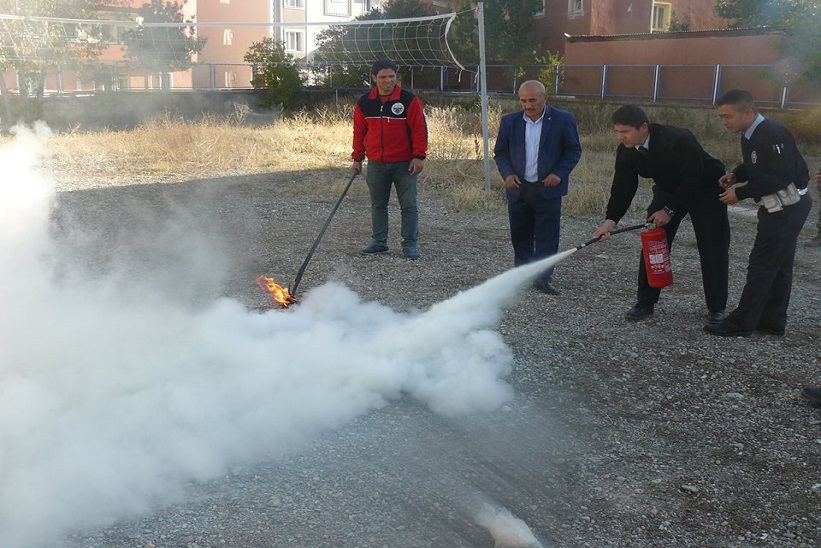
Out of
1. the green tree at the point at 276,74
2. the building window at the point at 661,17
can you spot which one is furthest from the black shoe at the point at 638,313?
the building window at the point at 661,17

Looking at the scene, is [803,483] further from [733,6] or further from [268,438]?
[733,6]

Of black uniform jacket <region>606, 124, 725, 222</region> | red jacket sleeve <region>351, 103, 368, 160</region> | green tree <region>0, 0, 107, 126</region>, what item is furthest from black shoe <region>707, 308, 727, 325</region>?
green tree <region>0, 0, 107, 126</region>

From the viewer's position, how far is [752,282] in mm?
5574

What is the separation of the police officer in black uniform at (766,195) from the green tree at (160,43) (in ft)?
56.3

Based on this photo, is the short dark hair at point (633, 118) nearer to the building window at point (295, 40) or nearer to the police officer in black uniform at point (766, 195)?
the police officer in black uniform at point (766, 195)

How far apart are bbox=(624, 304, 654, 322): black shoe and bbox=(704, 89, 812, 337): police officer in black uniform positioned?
58 cm

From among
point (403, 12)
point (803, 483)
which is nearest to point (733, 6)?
point (403, 12)

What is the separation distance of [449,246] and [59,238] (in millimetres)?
4286

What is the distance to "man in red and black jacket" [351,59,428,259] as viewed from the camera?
24.5 feet

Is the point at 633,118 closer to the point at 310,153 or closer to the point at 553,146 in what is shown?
the point at 553,146

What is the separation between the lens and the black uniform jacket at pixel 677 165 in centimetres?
562

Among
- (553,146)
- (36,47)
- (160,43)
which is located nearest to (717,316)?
(553,146)

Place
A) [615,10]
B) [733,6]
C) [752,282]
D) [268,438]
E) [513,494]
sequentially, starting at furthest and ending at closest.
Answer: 1. [615,10]
2. [733,6]
3. [752,282]
4. [268,438]
5. [513,494]

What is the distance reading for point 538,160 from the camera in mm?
6508
